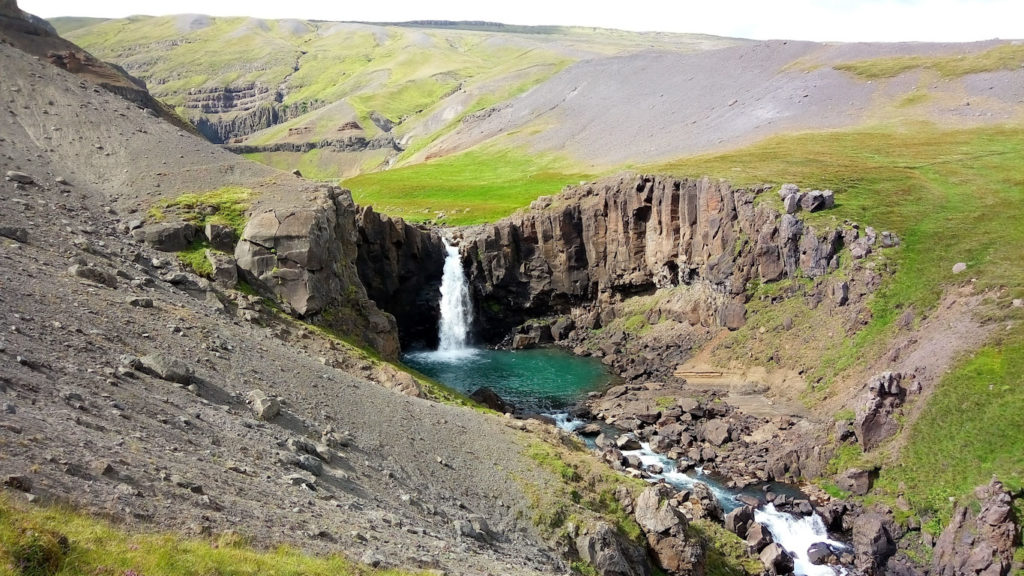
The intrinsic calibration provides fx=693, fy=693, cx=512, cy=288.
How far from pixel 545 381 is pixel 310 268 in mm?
32007

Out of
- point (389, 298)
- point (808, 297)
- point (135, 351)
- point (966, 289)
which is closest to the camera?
point (135, 351)

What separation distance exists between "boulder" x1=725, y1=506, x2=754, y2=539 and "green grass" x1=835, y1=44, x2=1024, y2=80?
4430 inches

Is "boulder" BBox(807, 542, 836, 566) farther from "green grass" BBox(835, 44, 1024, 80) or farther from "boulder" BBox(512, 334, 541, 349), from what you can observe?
"green grass" BBox(835, 44, 1024, 80)

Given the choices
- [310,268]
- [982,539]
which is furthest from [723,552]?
[310,268]

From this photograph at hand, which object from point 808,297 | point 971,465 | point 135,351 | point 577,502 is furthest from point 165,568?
point 808,297

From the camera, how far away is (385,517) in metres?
25.1

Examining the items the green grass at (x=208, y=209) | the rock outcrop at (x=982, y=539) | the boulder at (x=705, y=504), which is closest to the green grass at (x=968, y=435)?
the rock outcrop at (x=982, y=539)

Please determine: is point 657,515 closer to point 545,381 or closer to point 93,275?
point 93,275

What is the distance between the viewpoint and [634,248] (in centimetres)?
8512

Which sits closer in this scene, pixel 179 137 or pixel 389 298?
pixel 179 137

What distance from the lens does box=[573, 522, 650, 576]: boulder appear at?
29875 mm

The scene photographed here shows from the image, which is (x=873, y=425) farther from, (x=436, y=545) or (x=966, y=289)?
(x=436, y=545)

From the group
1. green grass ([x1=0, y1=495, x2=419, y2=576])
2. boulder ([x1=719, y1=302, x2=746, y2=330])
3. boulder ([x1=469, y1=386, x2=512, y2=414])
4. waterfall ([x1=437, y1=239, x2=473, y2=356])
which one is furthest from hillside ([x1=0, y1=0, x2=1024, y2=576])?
boulder ([x1=469, y1=386, x2=512, y2=414])

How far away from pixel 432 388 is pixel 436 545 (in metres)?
24.3
